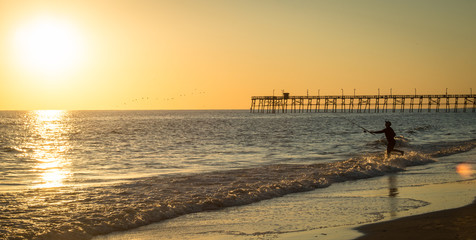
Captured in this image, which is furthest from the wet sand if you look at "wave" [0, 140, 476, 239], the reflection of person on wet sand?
"wave" [0, 140, 476, 239]

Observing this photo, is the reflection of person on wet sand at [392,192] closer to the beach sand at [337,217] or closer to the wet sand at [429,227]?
the beach sand at [337,217]

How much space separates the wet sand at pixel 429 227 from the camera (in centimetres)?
761

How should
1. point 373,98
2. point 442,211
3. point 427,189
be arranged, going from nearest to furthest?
1. point 442,211
2. point 427,189
3. point 373,98

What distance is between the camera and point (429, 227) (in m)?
8.12

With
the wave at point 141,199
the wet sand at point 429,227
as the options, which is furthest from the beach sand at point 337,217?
the wave at point 141,199

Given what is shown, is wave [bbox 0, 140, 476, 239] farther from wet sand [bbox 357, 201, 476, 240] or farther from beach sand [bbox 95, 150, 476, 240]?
wet sand [bbox 357, 201, 476, 240]

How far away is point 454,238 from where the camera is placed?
24.0 ft

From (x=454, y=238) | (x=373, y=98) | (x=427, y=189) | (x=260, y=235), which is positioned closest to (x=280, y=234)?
(x=260, y=235)

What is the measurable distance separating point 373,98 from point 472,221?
425 feet

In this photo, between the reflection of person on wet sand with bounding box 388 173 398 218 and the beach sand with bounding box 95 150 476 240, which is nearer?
the beach sand with bounding box 95 150 476 240

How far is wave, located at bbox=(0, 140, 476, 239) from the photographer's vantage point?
8.98m

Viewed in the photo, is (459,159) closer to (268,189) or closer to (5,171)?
(268,189)

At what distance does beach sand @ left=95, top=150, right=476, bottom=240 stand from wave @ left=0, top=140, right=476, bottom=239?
0.50 metres

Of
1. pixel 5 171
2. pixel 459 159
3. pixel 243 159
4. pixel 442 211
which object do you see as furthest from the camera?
pixel 243 159
